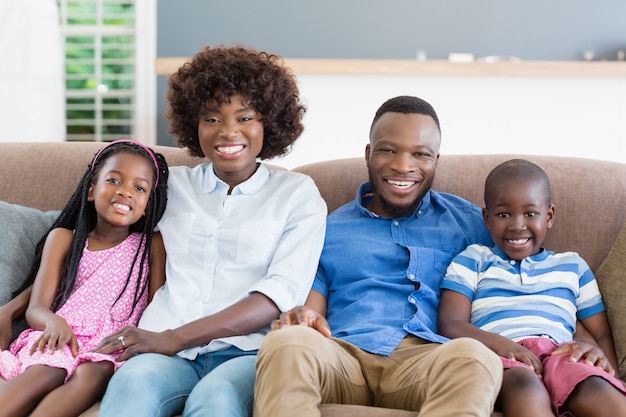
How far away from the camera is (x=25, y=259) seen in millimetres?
1936

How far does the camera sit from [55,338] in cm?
168

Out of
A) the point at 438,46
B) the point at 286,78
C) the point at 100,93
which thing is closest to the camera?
the point at 286,78

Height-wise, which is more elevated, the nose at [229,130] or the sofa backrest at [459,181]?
the nose at [229,130]

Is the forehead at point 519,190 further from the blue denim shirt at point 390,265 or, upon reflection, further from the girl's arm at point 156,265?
the girl's arm at point 156,265

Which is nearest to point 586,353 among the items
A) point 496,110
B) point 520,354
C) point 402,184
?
point 520,354

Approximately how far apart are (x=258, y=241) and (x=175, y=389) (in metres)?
0.42

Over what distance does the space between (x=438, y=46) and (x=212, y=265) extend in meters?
3.23

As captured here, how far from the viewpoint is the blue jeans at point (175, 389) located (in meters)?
1.45

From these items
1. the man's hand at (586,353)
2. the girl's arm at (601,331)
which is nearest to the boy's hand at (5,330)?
the man's hand at (586,353)

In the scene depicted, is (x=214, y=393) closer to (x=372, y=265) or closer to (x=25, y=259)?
(x=372, y=265)

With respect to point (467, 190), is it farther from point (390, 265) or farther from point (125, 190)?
point (125, 190)

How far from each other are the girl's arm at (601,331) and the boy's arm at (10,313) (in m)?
1.30

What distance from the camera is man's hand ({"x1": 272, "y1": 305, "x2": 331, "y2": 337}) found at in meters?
1.62

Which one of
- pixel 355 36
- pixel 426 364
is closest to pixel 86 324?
pixel 426 364
